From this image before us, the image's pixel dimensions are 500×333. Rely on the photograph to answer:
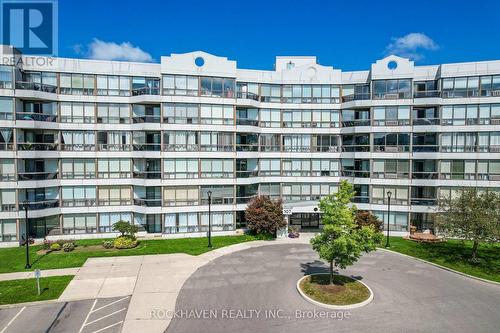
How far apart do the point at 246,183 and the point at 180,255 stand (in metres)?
11.8

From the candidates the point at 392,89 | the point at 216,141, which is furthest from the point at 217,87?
the point at 392,89

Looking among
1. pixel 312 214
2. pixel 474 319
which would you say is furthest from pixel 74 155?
pixel 474 319

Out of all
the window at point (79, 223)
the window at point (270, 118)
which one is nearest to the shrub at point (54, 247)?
the window at point (79, 223)

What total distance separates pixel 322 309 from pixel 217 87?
2566cm

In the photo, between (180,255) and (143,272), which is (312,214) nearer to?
(180,255)

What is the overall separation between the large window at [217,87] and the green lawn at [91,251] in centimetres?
1604

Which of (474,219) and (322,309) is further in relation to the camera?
(474,219)

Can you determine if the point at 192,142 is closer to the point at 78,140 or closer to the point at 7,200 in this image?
the point at 78,140

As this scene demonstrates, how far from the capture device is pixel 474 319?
58.6ft

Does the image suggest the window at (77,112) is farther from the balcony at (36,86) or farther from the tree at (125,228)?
the tree at (125,228)

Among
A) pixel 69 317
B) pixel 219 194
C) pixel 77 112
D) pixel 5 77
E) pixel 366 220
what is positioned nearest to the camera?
pixel 69 317

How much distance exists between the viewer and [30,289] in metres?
21.3

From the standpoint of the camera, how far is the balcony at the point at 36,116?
3153 cm

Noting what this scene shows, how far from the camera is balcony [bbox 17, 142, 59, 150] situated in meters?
31.7
